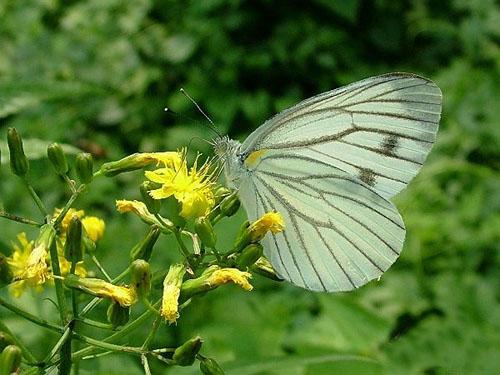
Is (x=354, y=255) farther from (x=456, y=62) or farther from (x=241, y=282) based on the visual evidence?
(x=456, y=62)

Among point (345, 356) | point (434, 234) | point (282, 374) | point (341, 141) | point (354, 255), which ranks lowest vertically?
point (434, 234)

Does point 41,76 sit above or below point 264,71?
above

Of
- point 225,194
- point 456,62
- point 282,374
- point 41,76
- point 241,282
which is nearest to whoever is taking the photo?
point 241,282

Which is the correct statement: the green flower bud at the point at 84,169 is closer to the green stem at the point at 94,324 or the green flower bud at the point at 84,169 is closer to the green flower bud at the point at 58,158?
the green flower bud at the point at 58,158

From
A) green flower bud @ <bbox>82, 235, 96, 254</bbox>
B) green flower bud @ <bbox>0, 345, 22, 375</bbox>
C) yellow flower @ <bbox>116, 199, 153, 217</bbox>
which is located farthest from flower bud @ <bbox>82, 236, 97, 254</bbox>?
green flower bud @ <bbox>0, 345, 22, 375</bbox>

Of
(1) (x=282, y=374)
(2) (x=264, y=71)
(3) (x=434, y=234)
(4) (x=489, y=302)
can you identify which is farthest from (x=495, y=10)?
(1) (x=282, y=374)

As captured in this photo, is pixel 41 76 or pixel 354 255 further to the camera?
pixel 41 76
